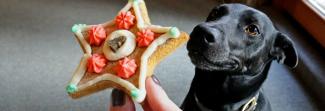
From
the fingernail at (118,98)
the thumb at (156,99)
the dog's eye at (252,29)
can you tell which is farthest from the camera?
the dog's eye at (252,29)

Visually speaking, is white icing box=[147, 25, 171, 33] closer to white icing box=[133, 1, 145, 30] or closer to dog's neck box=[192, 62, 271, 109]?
white icing box=[133, 1, 145, 30]

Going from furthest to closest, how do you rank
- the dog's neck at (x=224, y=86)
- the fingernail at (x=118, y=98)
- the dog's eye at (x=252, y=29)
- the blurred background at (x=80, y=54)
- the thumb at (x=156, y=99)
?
the blurred background at (x=80, y=54), the dog's neck at (x=224, y=86), the dog's eye at (x=252, y=29), the fingernail at (x=118, y=98), the thumb at (x=156, y=99)

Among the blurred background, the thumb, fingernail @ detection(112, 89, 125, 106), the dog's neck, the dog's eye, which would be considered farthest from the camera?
the blurred background

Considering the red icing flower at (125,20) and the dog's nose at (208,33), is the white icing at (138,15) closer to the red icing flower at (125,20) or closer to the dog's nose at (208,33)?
the red icing flower at (125,20)

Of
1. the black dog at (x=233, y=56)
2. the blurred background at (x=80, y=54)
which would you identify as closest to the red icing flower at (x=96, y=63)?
the black dog at (x=233, y=56)

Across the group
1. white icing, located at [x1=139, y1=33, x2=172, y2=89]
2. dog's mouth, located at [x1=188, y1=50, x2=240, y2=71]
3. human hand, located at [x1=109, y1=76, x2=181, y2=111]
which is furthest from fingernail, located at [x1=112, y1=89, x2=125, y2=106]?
dog's mouth, located at [x1=188, y1=50, x2=240, y2=71]

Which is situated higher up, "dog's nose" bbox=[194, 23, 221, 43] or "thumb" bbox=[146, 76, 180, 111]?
"dog's nose" bbox=[194, 23, 221, 43]

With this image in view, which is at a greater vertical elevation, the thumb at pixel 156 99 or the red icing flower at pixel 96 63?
the red icing flower at pixel 96 63

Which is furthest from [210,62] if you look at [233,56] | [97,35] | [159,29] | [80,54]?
[80,54]
